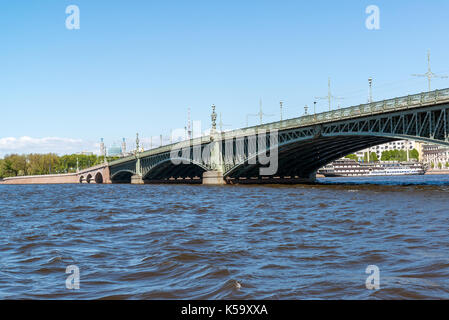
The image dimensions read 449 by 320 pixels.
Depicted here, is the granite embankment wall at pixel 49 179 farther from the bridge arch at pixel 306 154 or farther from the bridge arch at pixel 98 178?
the bridge arch at pixel 306 154

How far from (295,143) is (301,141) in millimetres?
1816

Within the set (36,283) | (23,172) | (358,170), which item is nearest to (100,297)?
(36,283)

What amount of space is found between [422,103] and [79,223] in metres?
31.0

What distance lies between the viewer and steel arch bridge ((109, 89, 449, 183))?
132ft

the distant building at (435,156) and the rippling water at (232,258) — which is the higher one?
the distant building at (435,156)

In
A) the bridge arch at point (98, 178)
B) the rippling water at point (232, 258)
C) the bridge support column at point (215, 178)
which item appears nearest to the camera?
the rippling water at point (232, 258)

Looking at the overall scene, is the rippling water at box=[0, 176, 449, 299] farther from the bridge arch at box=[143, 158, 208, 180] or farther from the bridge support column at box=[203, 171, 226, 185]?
the bridge arch at box=[143, 158, 208, 180]

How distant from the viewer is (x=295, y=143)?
5725cm

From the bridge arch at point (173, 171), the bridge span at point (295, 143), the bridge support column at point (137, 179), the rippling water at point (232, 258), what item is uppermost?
the bridge span at point (295, 143)

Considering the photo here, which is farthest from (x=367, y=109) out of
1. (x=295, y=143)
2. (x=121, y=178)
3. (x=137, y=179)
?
(x=121, y=178)

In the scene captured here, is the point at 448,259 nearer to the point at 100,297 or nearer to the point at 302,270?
the point at 302,270

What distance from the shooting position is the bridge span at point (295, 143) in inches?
1596

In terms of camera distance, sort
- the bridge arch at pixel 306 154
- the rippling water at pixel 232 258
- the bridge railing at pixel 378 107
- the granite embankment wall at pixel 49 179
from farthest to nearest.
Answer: the granite embankment wall at pixel 49 179 < the bridge arch at pixel 306 154 < the bridge railing at pixel 378 107 < the rippling water at pixel 232 258

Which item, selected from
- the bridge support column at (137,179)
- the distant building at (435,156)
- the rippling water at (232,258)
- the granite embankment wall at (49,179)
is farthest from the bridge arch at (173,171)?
the distant building at (435,156)
